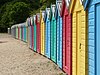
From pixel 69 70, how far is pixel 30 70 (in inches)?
96.7

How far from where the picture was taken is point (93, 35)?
7.46 meters

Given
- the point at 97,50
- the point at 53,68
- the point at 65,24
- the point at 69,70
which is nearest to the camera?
the point at 97,50

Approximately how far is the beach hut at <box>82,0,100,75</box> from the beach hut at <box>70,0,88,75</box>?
32cm

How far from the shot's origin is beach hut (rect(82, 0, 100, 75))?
7.15m

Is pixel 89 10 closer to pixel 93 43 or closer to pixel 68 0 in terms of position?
pixel 93 43

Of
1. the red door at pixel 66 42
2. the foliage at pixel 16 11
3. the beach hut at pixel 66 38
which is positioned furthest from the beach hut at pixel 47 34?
the foliage at pixel 16 11

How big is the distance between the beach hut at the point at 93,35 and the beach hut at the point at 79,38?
32 cm

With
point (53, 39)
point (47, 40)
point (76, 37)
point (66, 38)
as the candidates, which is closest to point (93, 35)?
point (76, 37)

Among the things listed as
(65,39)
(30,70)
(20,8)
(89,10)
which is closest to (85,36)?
A: (89,10)

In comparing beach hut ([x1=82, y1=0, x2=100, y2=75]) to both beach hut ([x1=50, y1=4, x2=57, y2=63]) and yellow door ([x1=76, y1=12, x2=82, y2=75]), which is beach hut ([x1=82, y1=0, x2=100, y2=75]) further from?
beach hut ([x1=50, y1=4, x2=57, y2=63])

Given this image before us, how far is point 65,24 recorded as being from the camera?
11711mm

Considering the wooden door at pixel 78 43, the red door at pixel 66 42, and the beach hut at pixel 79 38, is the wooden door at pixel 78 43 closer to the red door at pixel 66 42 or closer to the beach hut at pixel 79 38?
the beach hut at pixel 79 38

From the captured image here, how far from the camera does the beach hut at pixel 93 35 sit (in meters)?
7.15

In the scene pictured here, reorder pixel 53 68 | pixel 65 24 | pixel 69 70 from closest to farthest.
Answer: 1. pixel 69 70
2. pixel 65 24
3. pixel 53 68
